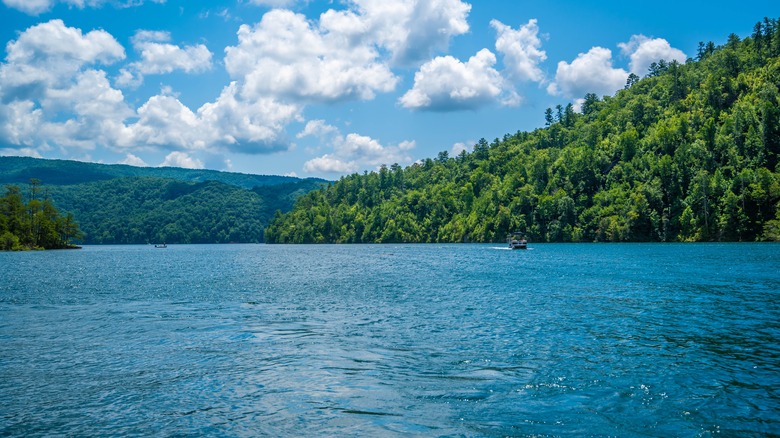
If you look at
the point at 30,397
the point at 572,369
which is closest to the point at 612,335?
the point at 572,369

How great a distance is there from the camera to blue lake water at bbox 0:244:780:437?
15648 mm

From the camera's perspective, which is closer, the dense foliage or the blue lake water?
the blue lake water

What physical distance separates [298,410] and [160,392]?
5.31 meters

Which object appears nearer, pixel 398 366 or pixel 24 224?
pixel 398 366

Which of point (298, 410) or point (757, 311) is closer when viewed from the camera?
point (298, 410)

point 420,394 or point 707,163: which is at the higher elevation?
point 707,163

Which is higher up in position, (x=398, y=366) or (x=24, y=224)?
(x=24, y=224)

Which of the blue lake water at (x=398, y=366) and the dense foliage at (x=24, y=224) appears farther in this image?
the dense foliage at (x=24, y=224)

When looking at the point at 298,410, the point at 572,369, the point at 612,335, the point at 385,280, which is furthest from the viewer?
the point at 385,280

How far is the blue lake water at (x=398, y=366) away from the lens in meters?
15.6

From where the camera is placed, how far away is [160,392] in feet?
61.4

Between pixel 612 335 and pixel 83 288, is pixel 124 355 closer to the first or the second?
pixel 612 335

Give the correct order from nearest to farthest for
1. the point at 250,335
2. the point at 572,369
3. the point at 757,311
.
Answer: the point at 572,369 < the point at 250,335 < the point at 757,311

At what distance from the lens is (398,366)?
22.3 m
